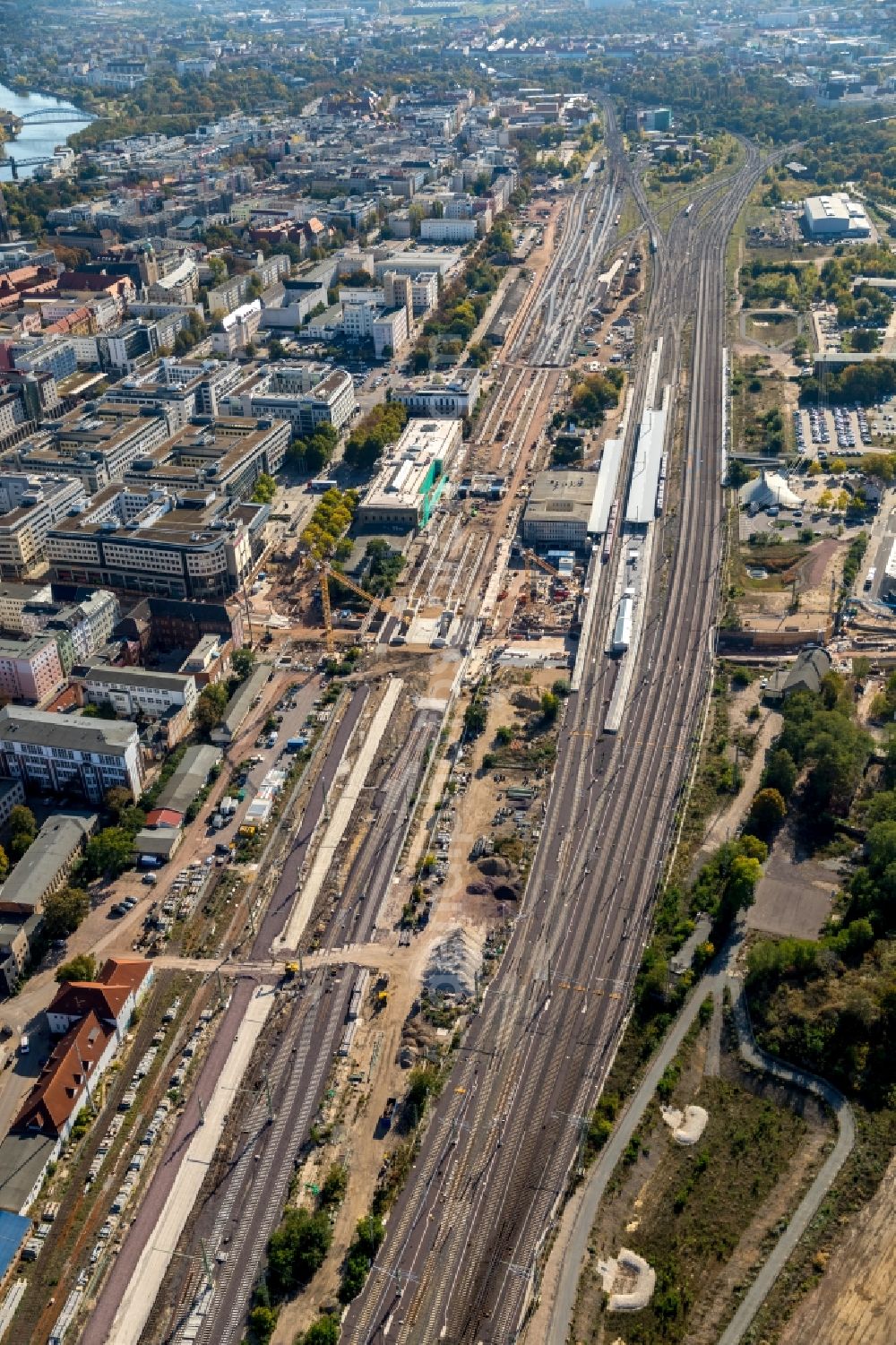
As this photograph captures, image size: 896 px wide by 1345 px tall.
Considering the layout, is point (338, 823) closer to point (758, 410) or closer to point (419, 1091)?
point (419, 1091)

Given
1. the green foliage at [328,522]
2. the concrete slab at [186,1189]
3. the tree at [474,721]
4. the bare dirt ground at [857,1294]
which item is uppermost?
the green foliage at [328,522]

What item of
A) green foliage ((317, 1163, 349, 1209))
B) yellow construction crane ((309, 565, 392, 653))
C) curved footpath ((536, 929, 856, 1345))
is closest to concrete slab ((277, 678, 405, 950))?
yellow construction crane ((309, 565, 392, 653))

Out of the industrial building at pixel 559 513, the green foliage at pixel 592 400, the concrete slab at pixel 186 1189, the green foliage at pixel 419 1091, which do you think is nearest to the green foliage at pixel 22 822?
the concrete slab at pixel 186 1189

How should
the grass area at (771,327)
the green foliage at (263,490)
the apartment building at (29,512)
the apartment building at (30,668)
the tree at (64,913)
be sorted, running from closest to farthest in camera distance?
the tree at (64,913), the apartment building at (30,668), the apartment building at (29,512), the green foliage at (263,490), the grass area at (771,327)

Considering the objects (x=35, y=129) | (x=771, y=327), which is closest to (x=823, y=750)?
(x=771, y=327)

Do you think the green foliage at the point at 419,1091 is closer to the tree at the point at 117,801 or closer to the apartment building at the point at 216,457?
the tree at the point at 117,801

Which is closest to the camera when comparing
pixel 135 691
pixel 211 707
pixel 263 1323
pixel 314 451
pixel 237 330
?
pixel 263 1323

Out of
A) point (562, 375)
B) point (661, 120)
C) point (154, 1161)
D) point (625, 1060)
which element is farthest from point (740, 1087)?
point (661, 120)
